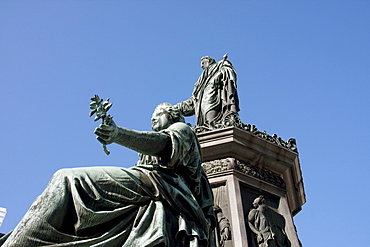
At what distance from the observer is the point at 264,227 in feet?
22.5

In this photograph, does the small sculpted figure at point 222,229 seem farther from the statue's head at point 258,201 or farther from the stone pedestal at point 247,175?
the statue's head at point 258,201

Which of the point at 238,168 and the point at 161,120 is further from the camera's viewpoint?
the point at 238,168

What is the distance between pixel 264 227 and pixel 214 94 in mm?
3344

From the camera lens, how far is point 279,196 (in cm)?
770

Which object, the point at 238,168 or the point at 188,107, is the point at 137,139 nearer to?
the point at 238,168

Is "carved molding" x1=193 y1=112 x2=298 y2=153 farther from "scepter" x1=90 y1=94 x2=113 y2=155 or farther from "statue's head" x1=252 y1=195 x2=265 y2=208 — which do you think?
"scepter" x1=90 y1=94 x2=113 y2=155

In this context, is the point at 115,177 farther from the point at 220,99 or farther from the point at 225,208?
the point at 220,99

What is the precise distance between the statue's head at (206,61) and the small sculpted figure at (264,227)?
423 cm

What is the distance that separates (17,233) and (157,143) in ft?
4.90

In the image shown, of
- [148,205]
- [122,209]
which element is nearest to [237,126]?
[148,205]

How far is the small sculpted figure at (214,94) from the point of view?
904 centimetres

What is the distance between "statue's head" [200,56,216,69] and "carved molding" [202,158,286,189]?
141 inches

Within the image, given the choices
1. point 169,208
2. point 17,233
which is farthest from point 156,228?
point 17,233

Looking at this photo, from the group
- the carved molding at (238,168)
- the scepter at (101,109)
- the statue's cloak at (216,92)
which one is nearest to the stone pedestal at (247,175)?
the carved molding at (238,168)
